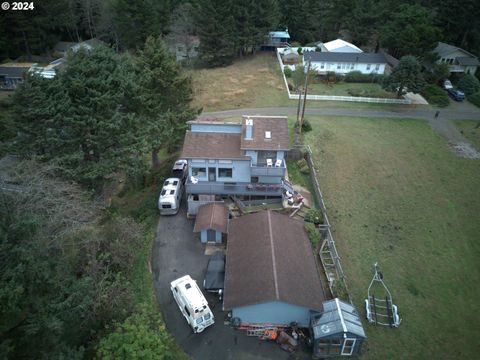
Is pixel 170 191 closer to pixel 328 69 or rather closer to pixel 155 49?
pixel 155 49

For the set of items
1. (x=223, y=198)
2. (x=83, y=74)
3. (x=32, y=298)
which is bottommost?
(x=223, y=198)

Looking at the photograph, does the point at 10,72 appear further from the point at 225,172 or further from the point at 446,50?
the point at 446,50

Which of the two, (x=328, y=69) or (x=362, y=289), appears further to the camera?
(x=328, y=69)

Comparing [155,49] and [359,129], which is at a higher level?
[155,49]

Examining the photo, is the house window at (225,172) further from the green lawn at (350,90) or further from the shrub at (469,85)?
the shrub at (469,85)

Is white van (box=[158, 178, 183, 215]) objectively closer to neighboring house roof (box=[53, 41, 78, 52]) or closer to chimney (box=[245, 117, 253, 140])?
chimney (box=[245, 117, 253, 140])

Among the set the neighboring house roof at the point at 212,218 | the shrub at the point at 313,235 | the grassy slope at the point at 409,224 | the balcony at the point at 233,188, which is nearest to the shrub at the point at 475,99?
the grassy slope at the point at 409,224

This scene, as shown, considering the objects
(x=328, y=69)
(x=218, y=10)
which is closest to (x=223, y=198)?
(x=328, y=69)
